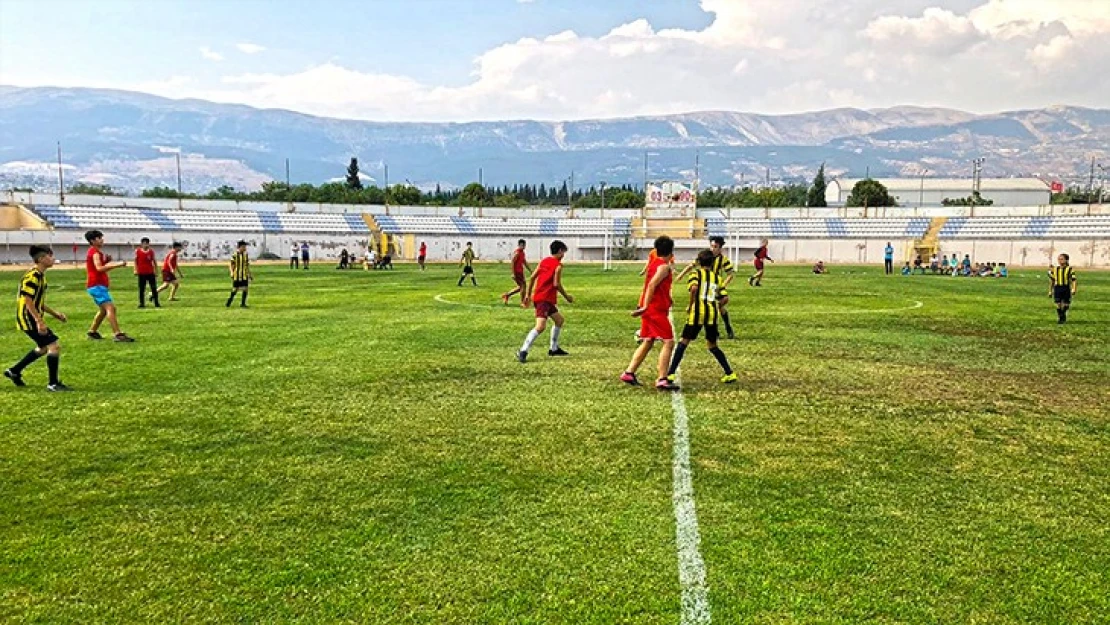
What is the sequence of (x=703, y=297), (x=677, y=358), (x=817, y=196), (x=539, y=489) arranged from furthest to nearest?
(x=817, y=196) → (x=677, y=358) → (x=703, y=297) → (x=539, y=489)

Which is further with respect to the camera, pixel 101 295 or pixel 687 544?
pixel 101 295

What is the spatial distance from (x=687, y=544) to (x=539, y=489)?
5.02ft

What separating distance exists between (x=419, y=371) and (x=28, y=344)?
8.39 m

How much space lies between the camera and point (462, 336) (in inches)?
641

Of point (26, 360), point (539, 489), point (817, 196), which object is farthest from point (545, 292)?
point (817, 196)

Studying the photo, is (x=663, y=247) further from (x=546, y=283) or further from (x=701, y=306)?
(x=546, y=283)

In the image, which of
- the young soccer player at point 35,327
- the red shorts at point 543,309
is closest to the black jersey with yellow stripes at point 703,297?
the red shorts at point 543,309

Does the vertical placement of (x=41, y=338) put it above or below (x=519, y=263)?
below

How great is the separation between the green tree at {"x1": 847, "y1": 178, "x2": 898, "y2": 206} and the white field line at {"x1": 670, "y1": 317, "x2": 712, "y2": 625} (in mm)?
121364

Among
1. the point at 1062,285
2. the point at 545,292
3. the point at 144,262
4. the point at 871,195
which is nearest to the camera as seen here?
the point at 545,292

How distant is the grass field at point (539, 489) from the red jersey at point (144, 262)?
808 centimetres

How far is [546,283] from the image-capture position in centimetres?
1330

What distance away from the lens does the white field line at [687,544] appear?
452 centimetres

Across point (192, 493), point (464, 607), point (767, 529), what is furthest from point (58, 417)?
point (767, 529)
